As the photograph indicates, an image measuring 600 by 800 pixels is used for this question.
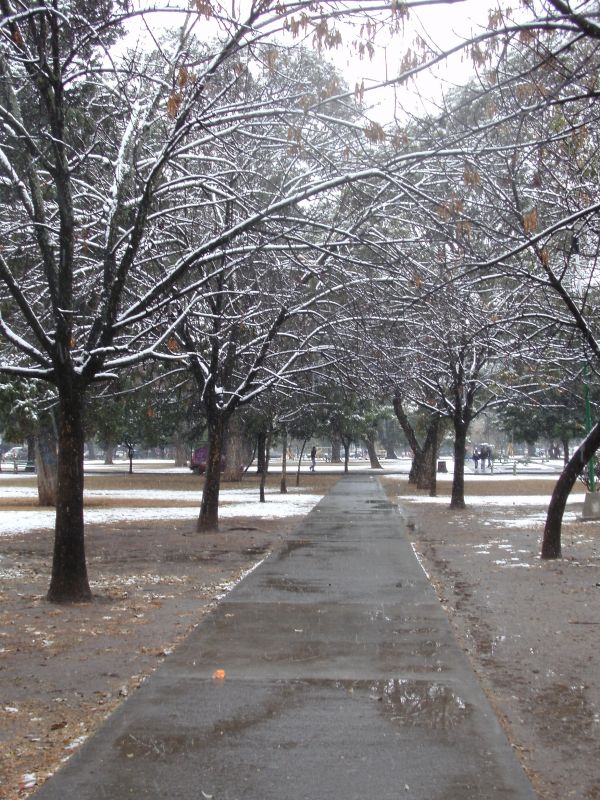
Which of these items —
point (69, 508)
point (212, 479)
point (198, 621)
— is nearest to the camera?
point (198, 621)

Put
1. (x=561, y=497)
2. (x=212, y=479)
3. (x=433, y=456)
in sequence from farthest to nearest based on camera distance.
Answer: (x=433, y=456) → (x=212, y=479) → (x=561, y=497)

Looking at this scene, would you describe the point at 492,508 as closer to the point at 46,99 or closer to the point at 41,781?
the point at 46,99

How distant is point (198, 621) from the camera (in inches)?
335

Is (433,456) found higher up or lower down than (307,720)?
higher up

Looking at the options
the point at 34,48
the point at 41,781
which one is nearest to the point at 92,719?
the point at 41,781

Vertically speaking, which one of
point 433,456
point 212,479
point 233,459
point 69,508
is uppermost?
point 433,456

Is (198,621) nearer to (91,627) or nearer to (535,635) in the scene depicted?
(91,627)

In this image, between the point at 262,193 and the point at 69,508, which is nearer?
the point at 69,508

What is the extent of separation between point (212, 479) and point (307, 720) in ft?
41.6

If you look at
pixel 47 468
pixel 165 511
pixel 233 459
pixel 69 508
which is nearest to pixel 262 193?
pixel 69 508

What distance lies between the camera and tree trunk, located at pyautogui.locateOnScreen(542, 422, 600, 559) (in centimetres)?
1328

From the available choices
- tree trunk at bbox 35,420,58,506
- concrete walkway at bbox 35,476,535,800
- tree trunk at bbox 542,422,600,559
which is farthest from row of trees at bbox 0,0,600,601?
tree trunk at bbox 35,420,58,506

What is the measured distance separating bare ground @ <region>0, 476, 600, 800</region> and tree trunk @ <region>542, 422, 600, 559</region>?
0.32 meters

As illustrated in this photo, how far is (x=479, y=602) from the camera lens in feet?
32.0
